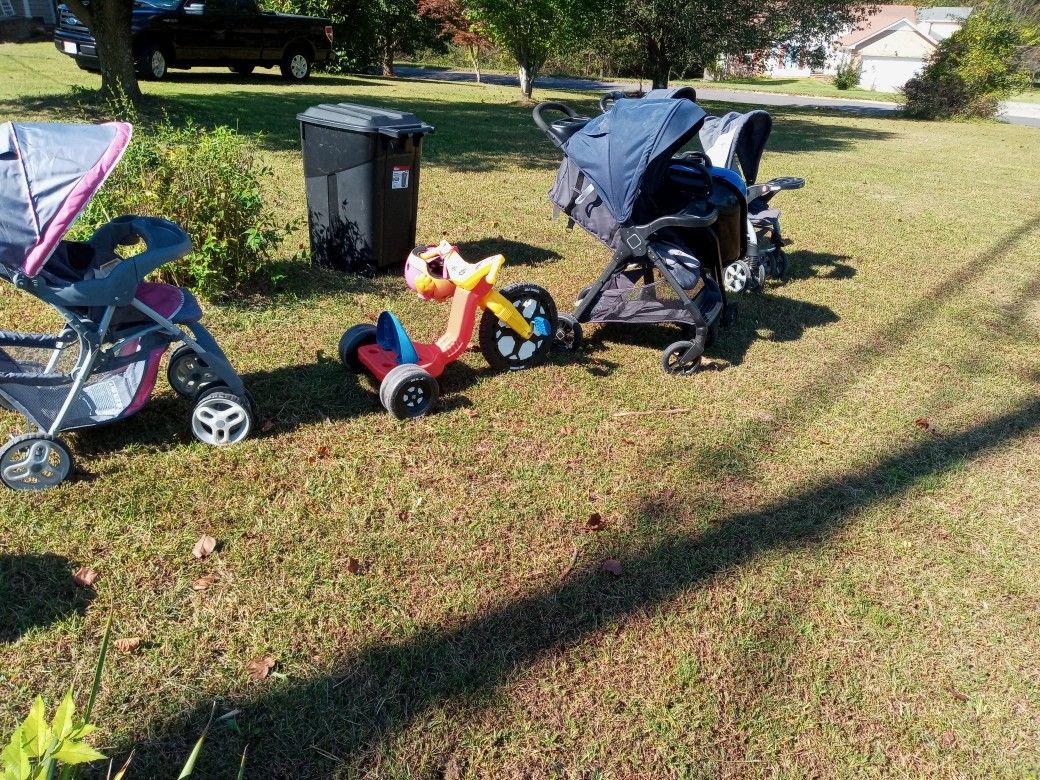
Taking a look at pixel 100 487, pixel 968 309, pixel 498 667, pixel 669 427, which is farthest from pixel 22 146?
pixel 968 309

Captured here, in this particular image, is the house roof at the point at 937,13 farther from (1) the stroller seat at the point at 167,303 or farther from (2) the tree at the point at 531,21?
(1) the stroller seat at the point at 167,303

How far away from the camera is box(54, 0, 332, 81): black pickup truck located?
48.3 feet

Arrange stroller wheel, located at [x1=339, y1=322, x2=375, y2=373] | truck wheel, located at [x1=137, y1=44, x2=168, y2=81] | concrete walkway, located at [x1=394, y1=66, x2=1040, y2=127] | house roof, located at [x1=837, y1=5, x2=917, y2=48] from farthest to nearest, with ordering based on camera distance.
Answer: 1. house roof, located at [x1=837, y1=5, x2=917, y2=48]
2. concrete walkway, located at [x1=394, y1=66, x2=1040, y2=127]
3. truck wheel, located at [x1=137, y1=44, x2=168, y2=81]
4. stroller wheel, located at [x1=339, y1=322, x2=375, y2=373]

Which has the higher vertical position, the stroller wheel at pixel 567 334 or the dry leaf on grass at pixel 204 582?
the stroller wheel at pixel 567 334

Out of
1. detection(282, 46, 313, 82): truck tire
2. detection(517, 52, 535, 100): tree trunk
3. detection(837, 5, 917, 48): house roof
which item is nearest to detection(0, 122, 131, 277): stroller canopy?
detection(517, 52, 535, 100): tree trunk

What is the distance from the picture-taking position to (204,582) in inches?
108

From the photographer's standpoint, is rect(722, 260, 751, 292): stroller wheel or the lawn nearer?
the lawn

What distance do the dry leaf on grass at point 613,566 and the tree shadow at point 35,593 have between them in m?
1.96

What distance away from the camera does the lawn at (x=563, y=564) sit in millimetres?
2352

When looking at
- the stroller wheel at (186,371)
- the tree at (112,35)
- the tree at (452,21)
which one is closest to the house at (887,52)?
the tree at (452,21)

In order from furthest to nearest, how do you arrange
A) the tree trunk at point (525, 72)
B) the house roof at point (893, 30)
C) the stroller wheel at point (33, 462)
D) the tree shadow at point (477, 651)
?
the house roof at point (893, 30)
the tree trunk at point (525, 72)
the stroller wheel at point (33, 462)
the tree shadow at point (477, 651)

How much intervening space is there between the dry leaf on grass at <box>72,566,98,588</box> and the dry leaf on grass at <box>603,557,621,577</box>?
1.97m

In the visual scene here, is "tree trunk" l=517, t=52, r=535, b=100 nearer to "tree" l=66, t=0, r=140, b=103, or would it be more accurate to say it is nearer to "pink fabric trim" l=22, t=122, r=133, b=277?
"tree" l=66, t=0, r=140, b=103

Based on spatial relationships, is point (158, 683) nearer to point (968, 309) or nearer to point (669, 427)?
point (669, 427)
